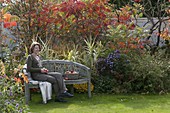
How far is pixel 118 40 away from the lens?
902cm

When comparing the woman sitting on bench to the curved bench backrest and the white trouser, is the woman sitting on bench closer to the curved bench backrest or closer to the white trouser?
the white trouser

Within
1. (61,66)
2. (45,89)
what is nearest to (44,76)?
(45,89)

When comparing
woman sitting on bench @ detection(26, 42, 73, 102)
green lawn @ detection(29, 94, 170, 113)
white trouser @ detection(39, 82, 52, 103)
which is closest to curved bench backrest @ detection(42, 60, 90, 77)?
green lawn @ detection(29, 94, 170, 113)

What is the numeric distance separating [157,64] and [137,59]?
0.47 metres

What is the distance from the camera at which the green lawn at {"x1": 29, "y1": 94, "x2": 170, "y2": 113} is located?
21.3 feet

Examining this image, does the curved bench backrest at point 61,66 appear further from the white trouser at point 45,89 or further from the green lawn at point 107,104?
the white trouser at point 45,89

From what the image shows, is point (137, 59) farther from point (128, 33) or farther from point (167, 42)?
point (167, 42)

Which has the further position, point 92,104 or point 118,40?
point 118,40

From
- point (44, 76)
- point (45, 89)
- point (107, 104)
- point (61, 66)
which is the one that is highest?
point (61, 66)

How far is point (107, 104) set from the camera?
7035 mm

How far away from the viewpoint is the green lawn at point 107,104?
21.3ft

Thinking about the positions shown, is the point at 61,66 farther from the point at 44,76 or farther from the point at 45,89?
the point at 45,89

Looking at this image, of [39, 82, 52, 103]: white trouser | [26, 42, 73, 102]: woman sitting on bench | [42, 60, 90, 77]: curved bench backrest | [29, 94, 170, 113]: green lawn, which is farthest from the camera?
[42, 60, 90, 77]: curved bench backrest

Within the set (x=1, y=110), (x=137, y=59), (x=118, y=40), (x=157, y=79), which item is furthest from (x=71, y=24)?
(x=1, y=110)
